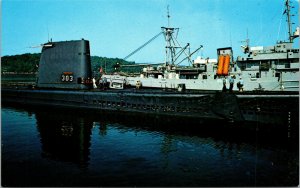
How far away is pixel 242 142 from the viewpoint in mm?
15891

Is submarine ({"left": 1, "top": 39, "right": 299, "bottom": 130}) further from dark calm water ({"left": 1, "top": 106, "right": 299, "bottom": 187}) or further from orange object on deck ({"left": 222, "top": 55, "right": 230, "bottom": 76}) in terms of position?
orange object on deck ({"left": 222, "top": 55, "right": 230, "bottom": 76})

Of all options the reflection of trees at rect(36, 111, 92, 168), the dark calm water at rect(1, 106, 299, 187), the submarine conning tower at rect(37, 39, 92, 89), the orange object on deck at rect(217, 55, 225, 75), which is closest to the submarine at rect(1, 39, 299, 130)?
the submarine conning tower at rect(37, 39, 92, 89)

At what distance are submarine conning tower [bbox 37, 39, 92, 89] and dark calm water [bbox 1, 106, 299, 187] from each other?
7.89m

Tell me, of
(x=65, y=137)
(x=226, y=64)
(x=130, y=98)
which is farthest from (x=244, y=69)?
(x=65, y=137)

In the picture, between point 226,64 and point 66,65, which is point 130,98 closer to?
point 66,65

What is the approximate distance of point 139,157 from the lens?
13305mm

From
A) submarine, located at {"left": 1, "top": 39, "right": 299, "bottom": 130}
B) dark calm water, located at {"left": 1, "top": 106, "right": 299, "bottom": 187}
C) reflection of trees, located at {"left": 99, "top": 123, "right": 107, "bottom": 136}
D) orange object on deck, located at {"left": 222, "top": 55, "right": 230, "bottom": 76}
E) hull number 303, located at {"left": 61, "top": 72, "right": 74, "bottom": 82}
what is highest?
orange object on deck, located at {"left": 222, "top": 55, "right": 230, "bottom": 76}

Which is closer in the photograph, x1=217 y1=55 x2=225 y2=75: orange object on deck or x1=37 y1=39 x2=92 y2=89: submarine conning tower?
x1=37 y1=39 x2=92 y2=89: submarine conning tower

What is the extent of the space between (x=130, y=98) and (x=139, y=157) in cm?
1094

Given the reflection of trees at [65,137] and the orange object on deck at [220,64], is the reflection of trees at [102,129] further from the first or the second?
the orange object on deck at [220,64]

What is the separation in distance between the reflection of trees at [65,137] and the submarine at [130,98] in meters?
3.06

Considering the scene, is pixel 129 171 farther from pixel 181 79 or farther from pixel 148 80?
pixel 148 80

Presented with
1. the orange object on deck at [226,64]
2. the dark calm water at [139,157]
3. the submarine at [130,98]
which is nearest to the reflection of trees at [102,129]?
the dark calm water at [139,157]

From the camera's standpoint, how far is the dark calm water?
10633 millimetres
